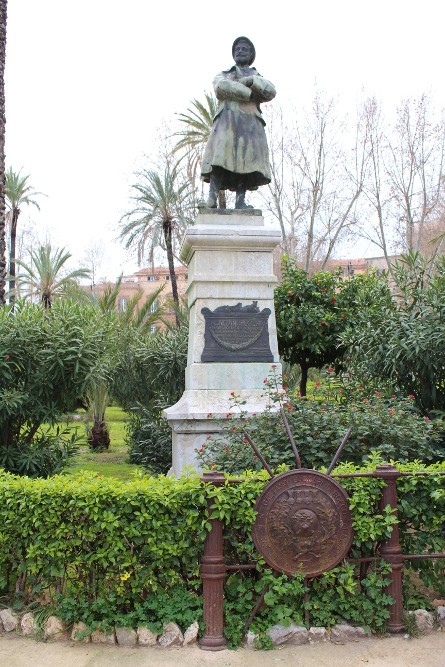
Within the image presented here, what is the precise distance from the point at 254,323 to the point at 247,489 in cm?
358

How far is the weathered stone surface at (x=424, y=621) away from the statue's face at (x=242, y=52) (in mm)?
6463

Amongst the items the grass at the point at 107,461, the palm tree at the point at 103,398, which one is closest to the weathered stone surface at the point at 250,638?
the grass at the point at 107,461

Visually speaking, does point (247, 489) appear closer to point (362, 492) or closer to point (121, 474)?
point (362, 492)

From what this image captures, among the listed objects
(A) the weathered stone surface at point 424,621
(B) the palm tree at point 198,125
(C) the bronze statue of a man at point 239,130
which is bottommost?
(A) the weathered stone surface at point 424,621

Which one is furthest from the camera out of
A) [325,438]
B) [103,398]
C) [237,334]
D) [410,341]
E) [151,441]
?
[103,398]

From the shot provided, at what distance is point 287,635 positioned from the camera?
404 cm

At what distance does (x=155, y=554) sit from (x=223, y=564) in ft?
1.38

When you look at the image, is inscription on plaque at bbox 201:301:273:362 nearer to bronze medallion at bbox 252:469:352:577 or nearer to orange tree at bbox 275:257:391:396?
orange tree at bbox 275:257:391:396

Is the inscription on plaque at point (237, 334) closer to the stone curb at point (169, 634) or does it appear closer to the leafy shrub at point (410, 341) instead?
the leafy shrub at point (410, 341)

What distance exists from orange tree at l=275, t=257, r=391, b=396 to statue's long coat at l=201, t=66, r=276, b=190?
2928 millimetres

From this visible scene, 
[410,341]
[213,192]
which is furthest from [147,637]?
→ [213,192]

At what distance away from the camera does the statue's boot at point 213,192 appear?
8.02 metres

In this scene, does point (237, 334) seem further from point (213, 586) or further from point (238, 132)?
point (213, 586)

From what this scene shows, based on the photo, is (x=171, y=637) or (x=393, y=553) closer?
(x=171, y=637)
